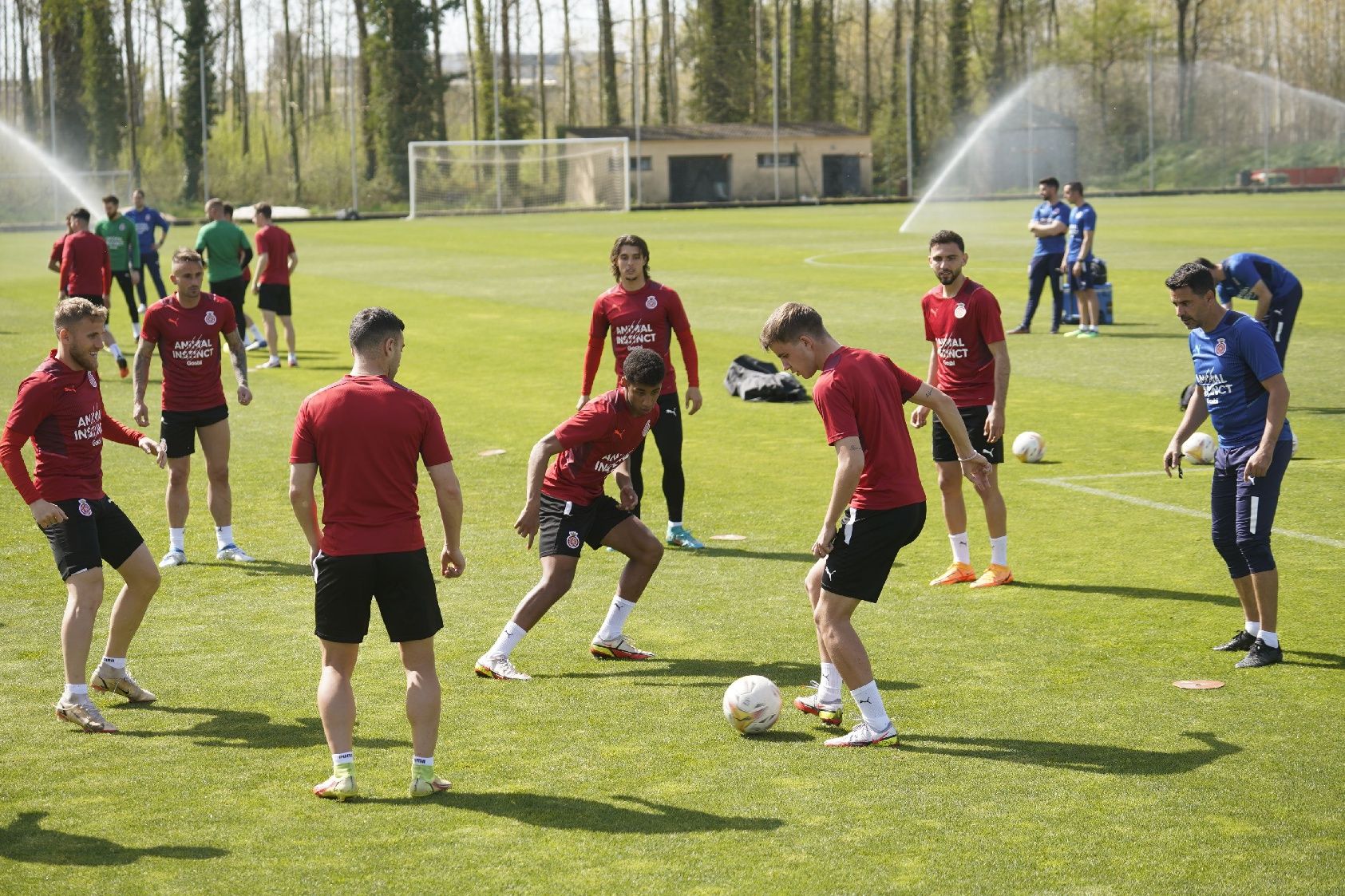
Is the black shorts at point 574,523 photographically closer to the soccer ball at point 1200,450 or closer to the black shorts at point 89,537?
the black shorts at point 89,537

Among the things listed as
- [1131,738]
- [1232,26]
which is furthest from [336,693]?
[1232,26]

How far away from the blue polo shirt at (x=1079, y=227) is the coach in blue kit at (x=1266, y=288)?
841 centimetres

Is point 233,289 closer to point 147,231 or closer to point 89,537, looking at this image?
point 147,231

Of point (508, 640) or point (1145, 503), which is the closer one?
point (508, 640)

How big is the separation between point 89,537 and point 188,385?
3.47 m

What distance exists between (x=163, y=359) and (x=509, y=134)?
248 feet

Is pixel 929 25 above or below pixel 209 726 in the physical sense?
above

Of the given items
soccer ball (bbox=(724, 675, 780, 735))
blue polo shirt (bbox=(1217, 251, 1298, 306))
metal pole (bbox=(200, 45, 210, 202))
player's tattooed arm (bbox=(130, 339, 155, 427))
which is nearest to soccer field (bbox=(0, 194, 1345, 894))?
soccer ball (bbox=(724, 675, 780, 735))

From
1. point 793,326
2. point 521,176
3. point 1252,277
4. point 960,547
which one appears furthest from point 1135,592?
point 521,176

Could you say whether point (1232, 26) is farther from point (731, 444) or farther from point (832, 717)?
point (832, 717)

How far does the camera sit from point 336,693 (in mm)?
6418

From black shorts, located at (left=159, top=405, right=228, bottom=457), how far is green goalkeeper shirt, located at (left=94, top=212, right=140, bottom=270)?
15574 mm

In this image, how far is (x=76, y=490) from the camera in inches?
301

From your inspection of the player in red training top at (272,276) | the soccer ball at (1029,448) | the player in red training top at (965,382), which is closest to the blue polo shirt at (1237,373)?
the player in red training top at (965,382)
